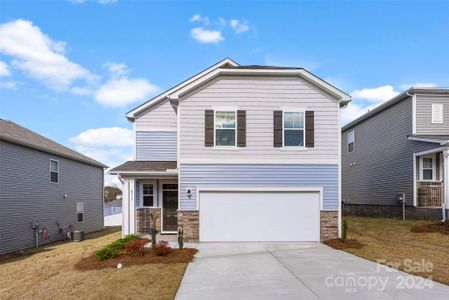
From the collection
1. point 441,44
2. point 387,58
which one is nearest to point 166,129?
point 387,58

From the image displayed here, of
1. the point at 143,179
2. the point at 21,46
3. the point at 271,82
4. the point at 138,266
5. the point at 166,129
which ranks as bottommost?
the point at 138,266

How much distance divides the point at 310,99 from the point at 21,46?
1141 centimetres

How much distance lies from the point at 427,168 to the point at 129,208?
14.4 meters

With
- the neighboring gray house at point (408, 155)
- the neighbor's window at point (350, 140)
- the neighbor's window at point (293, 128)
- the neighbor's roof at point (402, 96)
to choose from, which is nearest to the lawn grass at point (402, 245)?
the neighboring gray house at point (408, 155)

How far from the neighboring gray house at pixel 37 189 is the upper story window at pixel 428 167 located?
60.5 feet

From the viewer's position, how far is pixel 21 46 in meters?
15.2

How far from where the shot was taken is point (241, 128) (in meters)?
14.0

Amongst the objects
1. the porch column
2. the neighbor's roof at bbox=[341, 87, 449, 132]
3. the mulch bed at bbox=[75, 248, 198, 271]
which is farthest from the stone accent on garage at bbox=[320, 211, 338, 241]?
the neighbor's roof at bbox=[341, 87, 449, 132]

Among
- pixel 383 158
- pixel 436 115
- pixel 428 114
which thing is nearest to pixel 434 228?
pixel 428 114

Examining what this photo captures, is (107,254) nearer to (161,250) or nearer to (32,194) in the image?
(161,250)

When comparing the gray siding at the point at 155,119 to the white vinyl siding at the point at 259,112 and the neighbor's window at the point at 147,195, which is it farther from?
the white vinyl siding at the point at 259,112

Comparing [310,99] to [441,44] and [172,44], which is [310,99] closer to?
[172,44]

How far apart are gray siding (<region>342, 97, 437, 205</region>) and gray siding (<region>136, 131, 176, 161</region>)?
11908 mm

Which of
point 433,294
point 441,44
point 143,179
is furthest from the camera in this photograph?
point 441,44
